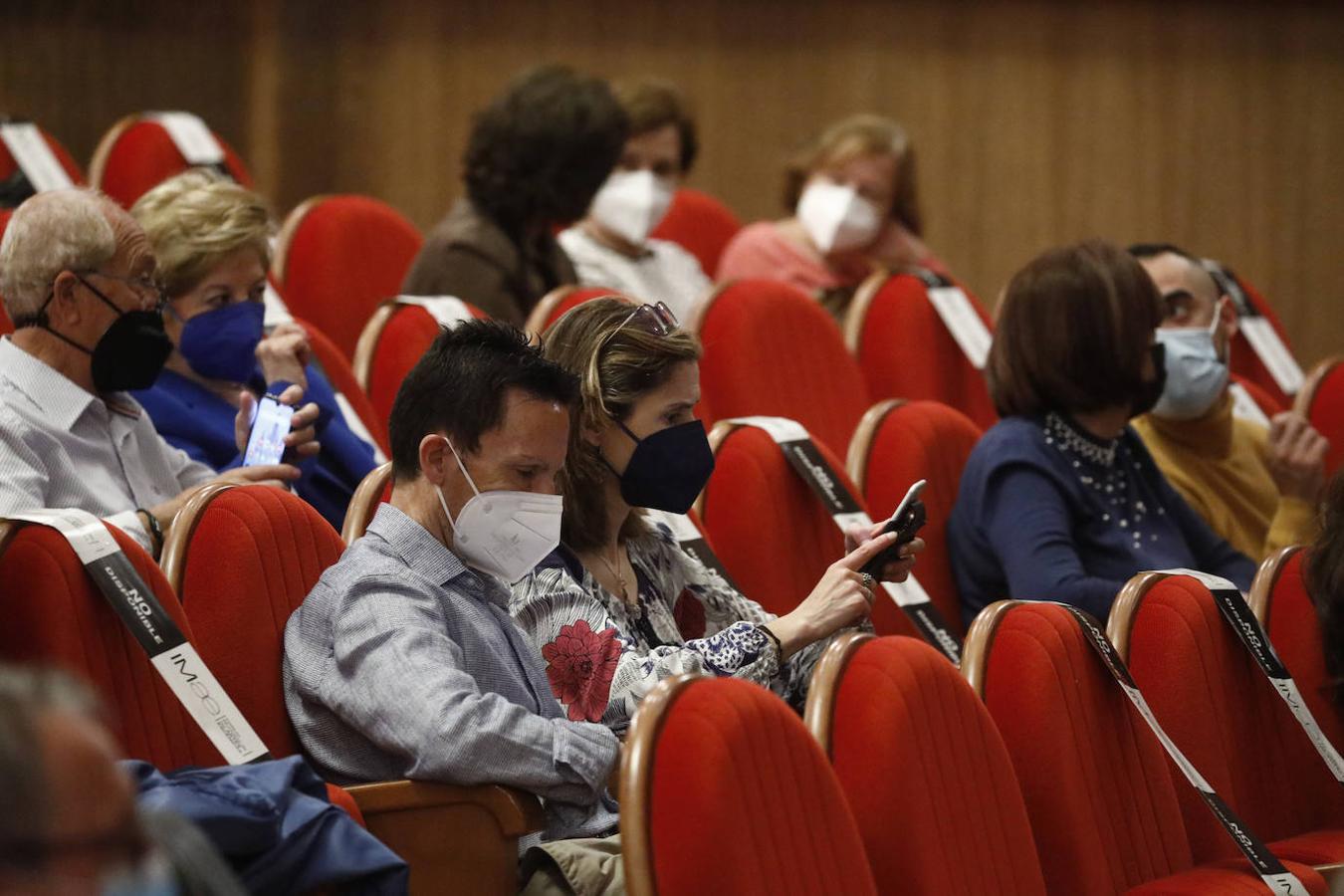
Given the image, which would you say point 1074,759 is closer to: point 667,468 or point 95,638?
point 667,468

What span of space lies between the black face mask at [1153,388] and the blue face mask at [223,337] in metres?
1.12

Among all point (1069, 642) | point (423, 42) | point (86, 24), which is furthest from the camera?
point (423, 42)

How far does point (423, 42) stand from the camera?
4.73m

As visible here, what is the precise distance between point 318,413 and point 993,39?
311cm

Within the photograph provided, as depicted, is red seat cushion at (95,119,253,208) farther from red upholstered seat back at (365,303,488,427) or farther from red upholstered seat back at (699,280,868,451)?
red upholstered seat back at (699,280,868,451)

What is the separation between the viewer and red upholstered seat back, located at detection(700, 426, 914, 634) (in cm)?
218

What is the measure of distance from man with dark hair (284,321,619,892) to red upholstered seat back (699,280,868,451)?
3.51ft

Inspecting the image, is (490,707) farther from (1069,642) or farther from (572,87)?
(572,87)

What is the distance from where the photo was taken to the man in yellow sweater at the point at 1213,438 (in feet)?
8.77

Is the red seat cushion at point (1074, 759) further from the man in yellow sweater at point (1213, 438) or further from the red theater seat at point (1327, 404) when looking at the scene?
the red theater seat at point (1327, 404)

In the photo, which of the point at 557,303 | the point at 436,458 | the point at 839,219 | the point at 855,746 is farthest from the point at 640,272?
the point at 855,746

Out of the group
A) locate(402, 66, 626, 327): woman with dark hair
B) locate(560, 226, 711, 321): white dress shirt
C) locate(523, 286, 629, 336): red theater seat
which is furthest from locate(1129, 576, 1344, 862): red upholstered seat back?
locate(560, 226, 711, 321): white dress shirt

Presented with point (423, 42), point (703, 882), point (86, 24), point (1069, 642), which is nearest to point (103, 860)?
point (703, 882)

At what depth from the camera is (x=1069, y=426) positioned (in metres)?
2.37
